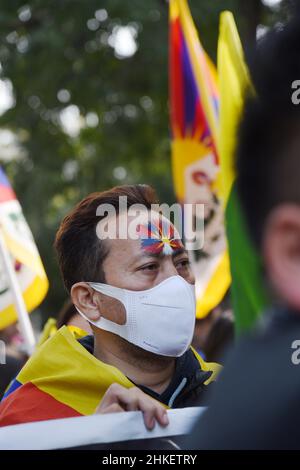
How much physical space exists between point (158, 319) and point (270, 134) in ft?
4.98

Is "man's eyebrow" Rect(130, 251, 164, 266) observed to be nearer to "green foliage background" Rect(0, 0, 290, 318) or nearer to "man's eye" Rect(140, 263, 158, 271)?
"man's eye" Rect(140, 263, 158, 271)

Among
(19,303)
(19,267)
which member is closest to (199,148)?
(19,267)

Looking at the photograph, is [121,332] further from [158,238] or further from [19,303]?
[19,303]

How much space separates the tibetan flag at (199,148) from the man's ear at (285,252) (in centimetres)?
432

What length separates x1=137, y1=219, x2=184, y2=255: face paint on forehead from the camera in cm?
245

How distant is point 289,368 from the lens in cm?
89

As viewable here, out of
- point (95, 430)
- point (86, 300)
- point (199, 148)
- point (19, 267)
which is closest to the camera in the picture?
point (95, 430)

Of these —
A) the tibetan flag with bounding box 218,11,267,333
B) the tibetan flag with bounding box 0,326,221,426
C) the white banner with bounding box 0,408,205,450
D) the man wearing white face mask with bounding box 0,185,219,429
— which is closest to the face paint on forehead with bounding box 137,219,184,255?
the man wearing white face mask with bounding box 0,185,219,429

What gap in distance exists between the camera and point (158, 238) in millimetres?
2465

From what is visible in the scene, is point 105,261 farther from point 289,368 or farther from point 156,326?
point 289,368

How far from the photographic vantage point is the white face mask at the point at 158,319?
2379 millimetres

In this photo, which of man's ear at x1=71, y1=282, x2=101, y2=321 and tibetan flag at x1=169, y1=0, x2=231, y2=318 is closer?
man's ear at x1=71, y1=282, x2=101, y2=321

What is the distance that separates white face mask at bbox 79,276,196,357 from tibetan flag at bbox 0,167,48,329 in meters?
2.31
